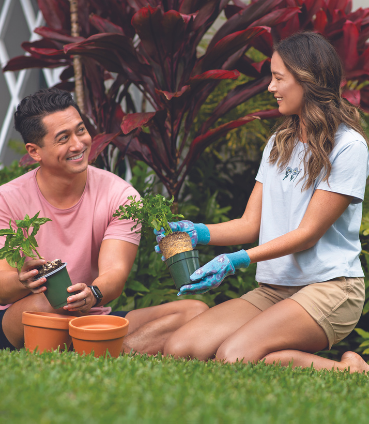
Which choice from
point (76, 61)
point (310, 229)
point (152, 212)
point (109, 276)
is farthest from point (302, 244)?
point (76, 61)

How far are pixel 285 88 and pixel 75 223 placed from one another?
119 centimetres

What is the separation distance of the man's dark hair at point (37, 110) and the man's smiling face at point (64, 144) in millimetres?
22

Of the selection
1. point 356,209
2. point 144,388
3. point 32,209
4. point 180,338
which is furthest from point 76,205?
point 356,209

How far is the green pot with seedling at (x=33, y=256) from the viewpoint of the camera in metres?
1.83

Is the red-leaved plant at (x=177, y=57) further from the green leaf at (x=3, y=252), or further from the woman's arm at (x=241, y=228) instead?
the green leaf at (x=3, y=252)

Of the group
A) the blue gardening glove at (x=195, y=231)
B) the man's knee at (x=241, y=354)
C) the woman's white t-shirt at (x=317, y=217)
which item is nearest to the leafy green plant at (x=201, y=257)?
the blue gardening glove at (x=195, y=231)

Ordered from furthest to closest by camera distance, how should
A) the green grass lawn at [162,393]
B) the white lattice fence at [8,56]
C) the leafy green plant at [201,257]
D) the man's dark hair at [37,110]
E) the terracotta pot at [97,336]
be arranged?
the white lattice fence at [8,56] < the leafy green plant at [201,257] < the man's dark hair at [37,110] < the terracotta pot at [97,336] < the green grass lawn at [162,393]

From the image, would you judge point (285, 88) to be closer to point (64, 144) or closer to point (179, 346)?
point (64, 144)

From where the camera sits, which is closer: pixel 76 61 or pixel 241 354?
pixel 241 354

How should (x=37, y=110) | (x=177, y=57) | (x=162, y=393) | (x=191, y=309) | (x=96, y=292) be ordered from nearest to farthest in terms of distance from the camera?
(x=162, y=393) < (x=96, y=292) < (x=37, y=110) < (x=191, y=309) < (x=177, y=57)

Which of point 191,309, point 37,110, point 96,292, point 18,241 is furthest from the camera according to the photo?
point 191,309

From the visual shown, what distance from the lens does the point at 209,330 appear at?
217 centimetres

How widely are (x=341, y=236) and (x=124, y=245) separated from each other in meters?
1.01

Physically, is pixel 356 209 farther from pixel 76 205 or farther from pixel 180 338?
pixel 76 205
